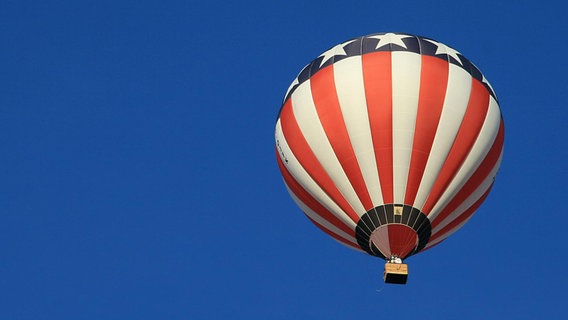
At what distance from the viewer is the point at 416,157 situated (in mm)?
31828

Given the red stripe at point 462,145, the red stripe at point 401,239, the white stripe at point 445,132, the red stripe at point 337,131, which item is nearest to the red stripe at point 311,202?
the red stripe at point 337,131

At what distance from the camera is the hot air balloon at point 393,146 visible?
31766 mm

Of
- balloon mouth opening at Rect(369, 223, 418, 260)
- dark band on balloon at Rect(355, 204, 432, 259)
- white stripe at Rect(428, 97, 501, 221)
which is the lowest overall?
balloon mouth opening at Rect(369, 223, 418, 260)

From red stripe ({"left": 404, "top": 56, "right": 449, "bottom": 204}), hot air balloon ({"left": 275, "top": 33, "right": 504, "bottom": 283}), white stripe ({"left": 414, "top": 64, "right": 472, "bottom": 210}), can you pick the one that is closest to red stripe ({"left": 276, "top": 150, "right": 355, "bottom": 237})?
hot air balloon ({"left": 275, "top": 33, "right": 504, "bottom": 283})

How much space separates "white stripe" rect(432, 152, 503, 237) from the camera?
32.4 m

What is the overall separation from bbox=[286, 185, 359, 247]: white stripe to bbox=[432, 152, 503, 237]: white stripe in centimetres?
184

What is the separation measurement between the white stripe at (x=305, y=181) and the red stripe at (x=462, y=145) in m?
1.86

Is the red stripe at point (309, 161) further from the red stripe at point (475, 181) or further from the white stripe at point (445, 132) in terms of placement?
the red stripe at point (475, 181)

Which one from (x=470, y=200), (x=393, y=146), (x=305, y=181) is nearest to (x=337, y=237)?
(x=305, y=181)

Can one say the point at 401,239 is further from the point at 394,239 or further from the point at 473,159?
the point at 473,159

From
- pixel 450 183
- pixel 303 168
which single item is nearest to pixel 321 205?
pixel 303 168

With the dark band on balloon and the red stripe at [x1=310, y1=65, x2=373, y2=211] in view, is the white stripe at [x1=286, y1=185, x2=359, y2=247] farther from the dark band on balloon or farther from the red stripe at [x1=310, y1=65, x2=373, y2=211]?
the red stripe at [x1=310, y1=65, x2=373, y2=211]

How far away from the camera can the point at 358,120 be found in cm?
3219

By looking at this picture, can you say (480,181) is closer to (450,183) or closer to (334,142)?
(450,183)
